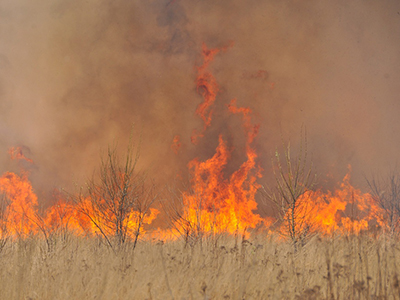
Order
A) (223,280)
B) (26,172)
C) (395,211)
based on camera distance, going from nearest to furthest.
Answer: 1. (223,280)
2. (395,211)
3. (26,172)

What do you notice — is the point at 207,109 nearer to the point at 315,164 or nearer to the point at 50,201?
the point at 315,164

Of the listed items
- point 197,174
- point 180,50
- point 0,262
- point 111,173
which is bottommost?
point 0,262

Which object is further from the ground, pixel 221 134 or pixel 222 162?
pixel 221 134

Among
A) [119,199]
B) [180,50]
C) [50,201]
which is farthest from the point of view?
[180,50]

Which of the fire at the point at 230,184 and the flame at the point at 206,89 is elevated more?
the flame at the point at 206,89

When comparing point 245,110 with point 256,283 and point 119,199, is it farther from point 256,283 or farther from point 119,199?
point 256,283

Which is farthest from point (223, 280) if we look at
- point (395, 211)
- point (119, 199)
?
point (395, 211)

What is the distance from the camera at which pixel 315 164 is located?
18.4 metres

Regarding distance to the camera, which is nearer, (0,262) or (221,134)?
(0,262)

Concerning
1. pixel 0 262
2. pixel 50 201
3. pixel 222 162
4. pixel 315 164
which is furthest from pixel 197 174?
pixel 0 262

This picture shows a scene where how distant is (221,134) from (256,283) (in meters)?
14.5

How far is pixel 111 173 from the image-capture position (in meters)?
8.57

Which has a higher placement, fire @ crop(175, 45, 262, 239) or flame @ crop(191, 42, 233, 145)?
flame @ crop(191, 42, 233, 145)

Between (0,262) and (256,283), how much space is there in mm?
5714
